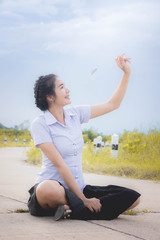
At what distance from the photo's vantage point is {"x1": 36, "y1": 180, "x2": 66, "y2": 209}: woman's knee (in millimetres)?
3145

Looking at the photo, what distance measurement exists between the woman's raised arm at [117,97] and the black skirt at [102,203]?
831 mm

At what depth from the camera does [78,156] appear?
3457mm

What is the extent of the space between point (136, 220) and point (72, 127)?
1091mm

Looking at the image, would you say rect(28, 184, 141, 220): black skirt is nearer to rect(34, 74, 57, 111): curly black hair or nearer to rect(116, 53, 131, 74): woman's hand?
rect(34, 74, 57, 111): curly black hair

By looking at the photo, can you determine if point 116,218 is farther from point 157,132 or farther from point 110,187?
point 157,132

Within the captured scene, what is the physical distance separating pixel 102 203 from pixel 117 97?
119cm

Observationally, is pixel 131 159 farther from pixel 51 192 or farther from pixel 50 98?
pixel 51 192

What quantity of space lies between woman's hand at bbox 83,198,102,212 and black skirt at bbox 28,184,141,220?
32mm

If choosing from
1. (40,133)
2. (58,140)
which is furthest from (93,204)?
(40,133)

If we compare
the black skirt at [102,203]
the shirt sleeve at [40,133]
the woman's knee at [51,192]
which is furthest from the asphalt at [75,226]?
the shirt sleeve at [40,133]

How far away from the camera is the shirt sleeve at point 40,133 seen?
3289mm

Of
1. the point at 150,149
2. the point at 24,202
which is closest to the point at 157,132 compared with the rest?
the point at 150,149

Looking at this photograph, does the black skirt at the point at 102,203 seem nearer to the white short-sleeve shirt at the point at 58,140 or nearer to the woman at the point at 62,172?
the woman at the point at 62,172

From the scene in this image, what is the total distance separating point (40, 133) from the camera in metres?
3.31
